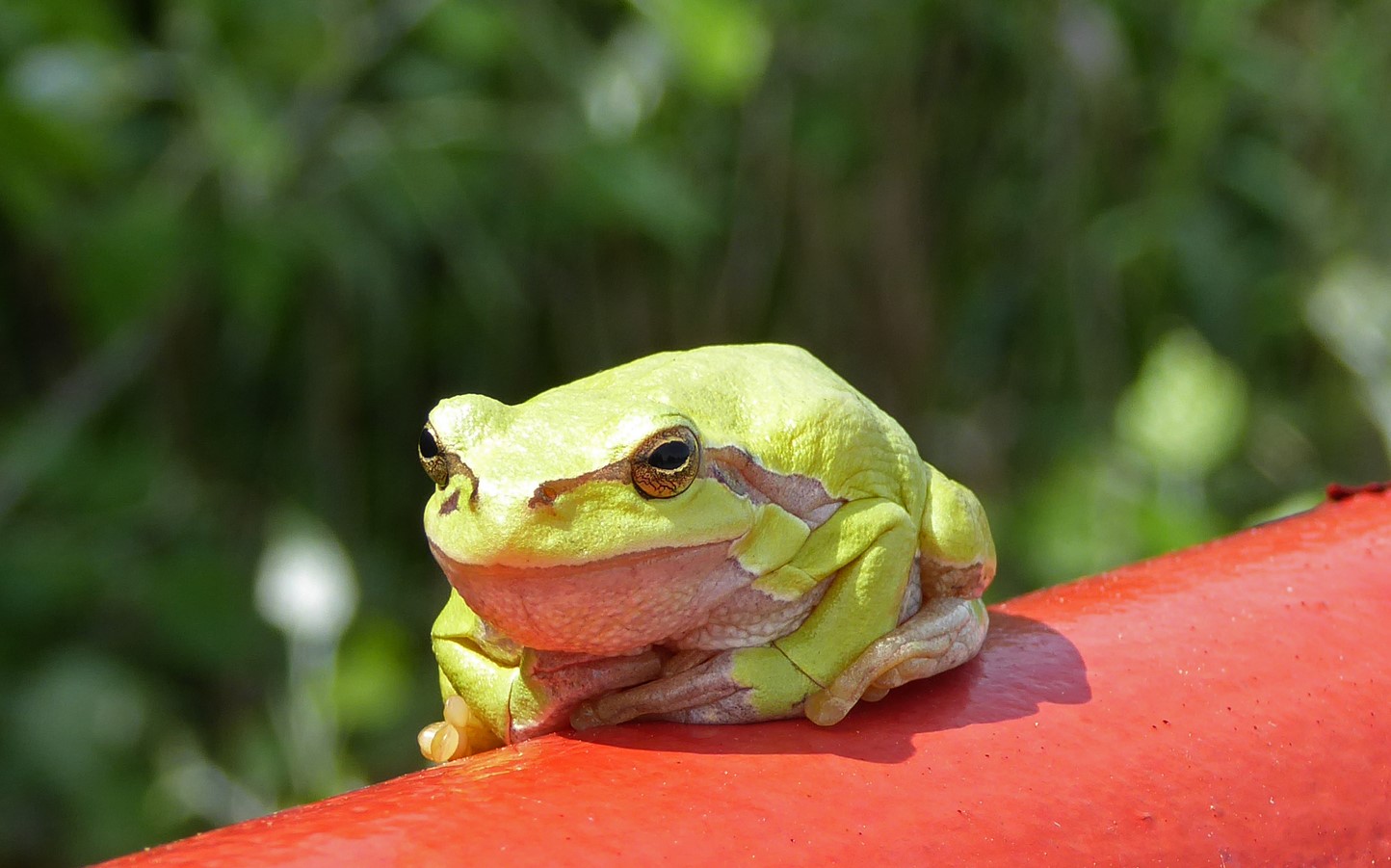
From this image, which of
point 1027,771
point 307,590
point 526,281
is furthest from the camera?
point 526,281

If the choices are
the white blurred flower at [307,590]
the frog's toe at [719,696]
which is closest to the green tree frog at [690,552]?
the frog's toe at [719,696]

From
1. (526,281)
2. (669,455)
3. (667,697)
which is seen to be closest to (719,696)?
(667,697)

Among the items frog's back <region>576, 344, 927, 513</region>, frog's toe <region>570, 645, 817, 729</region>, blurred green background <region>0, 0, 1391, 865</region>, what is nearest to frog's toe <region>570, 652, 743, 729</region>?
frog's toe <region>570, 645, 817, 729</region>

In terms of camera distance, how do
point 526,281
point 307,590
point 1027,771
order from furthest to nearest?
point 526,281
point 307,590
point 1027,771

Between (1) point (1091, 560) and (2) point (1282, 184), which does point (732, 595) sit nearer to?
(1) point (1091, 560)

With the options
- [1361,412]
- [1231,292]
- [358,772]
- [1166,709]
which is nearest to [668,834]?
[1166,709]

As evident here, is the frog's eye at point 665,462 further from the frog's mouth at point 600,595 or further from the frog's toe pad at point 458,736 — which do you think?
the frog's toe pad at point 458,736

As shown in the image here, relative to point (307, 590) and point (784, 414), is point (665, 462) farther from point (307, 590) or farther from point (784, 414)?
point (307, 590)

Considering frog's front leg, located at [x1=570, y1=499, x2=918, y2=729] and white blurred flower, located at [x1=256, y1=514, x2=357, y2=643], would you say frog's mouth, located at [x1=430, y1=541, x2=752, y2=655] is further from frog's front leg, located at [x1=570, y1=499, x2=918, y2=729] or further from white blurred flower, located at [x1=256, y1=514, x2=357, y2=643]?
white blurred flower, located at [x1=256, y1=514, x2=357, y2=643]
